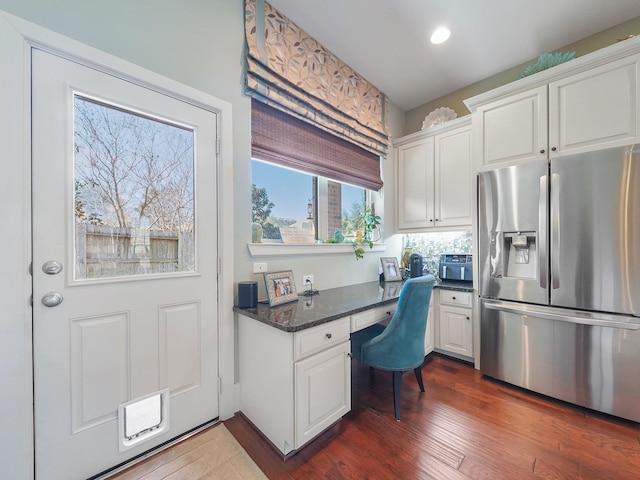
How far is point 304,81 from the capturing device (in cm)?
207

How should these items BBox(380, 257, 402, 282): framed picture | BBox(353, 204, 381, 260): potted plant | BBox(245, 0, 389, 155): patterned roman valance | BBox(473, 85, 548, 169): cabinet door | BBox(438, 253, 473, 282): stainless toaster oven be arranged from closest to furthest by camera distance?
1. BBox(245, 0, 389, 155): patterned roman valance
2. BBox(473, 85, 548, 169): cabinet door
3. BBox(438, 253, 473, 282): stainless toaster oven
4. BBox(353, 204, 381, 260): potted plant
5. BBox(380, 257, 402, 282): framed picture

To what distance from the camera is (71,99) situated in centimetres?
123

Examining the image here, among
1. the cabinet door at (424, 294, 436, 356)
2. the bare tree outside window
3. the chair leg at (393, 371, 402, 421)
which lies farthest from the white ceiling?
the chair leg at (393, 371, 402, 421)

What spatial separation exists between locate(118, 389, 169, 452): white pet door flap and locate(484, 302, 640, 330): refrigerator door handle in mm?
2562

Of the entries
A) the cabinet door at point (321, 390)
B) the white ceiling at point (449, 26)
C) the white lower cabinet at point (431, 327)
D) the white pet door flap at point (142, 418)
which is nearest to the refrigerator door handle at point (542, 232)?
Answer: the white lower cabinet at point (431, 327)

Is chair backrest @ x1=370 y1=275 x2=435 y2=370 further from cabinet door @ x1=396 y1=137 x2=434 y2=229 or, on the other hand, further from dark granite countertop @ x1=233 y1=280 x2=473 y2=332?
cabinet door @ x1=396 y1=137 x2=434 y2=229

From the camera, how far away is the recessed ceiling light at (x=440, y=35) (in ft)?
6.86

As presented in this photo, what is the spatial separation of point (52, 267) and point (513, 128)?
3.24 m

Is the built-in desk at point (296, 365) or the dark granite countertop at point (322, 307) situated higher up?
A: the dark granite countertop at point (322, 307)

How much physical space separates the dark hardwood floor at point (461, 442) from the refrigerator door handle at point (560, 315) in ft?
2.12

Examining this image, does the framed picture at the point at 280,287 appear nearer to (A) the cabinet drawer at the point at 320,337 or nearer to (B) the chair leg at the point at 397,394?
(A) the cabinet drawer at the point at 320,337

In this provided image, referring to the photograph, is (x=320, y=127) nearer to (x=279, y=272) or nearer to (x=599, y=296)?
(x=279, y=272)

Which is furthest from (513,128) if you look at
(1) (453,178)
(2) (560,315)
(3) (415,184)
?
(2) (560,315)

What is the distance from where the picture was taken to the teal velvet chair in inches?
68.0
